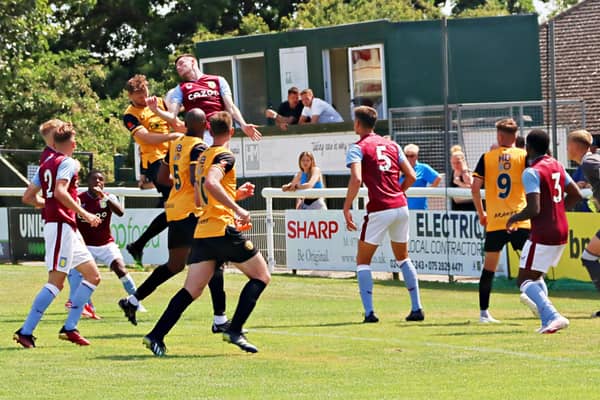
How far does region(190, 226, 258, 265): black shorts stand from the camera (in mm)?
11023

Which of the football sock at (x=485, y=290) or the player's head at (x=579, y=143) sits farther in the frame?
the player's head at (x=579, y=143)

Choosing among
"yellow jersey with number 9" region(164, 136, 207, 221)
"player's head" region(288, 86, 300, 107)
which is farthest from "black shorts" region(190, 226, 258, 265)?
"player's head" region(288, 86, 300, 107)

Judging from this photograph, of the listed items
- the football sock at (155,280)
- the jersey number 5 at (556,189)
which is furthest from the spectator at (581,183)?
the football sock at (155,280)

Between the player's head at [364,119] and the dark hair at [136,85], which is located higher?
the dark hair at [136,85]

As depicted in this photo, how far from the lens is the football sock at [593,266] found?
1423cm

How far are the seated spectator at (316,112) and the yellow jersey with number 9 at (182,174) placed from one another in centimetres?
1322

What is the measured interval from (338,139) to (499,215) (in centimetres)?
1214

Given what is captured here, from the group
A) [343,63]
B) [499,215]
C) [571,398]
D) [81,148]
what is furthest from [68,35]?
[571,398]

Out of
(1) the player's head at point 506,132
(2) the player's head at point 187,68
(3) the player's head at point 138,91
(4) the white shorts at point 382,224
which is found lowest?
(4) the white shorts at point 382,224

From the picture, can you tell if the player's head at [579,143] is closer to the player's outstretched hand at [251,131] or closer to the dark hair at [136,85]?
the player's outstretched hand at [251,131]

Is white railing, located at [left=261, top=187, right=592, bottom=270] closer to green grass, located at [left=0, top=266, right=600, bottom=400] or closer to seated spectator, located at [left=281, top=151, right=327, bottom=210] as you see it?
seated spectator, located at [left=281, top=151, right=327, bottom=210]

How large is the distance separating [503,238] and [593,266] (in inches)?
48.9

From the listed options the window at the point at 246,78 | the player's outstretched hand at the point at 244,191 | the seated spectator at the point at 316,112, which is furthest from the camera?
the window at the point at 246,78

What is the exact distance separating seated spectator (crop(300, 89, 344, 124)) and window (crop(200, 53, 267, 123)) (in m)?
3.71
